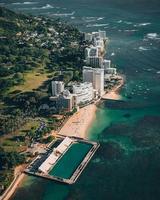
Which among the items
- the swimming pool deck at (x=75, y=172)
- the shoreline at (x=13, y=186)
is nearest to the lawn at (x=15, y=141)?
the swimming pool deck at (x=75, y=172)

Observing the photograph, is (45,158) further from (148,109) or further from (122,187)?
(148,109)

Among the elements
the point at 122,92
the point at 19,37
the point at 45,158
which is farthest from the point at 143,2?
the point at 45,158

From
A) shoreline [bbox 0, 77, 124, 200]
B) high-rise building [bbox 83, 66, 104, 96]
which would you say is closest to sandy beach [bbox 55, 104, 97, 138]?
shoreline [bbox 0, 77, 124, 200]

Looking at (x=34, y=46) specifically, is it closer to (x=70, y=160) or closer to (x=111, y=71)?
(x=111, y=71)


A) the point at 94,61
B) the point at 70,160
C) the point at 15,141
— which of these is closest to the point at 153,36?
the point at 94,61

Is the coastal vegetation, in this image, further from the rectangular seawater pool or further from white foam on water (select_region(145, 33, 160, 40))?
white foam on water (select_region(145, 33, 160, 40))

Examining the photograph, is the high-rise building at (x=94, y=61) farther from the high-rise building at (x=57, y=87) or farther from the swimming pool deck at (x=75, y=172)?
the swimming pool deck at (x=75, y=172)

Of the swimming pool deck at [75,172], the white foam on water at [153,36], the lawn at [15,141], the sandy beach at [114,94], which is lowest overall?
the swimming pool deck at [75,172]
